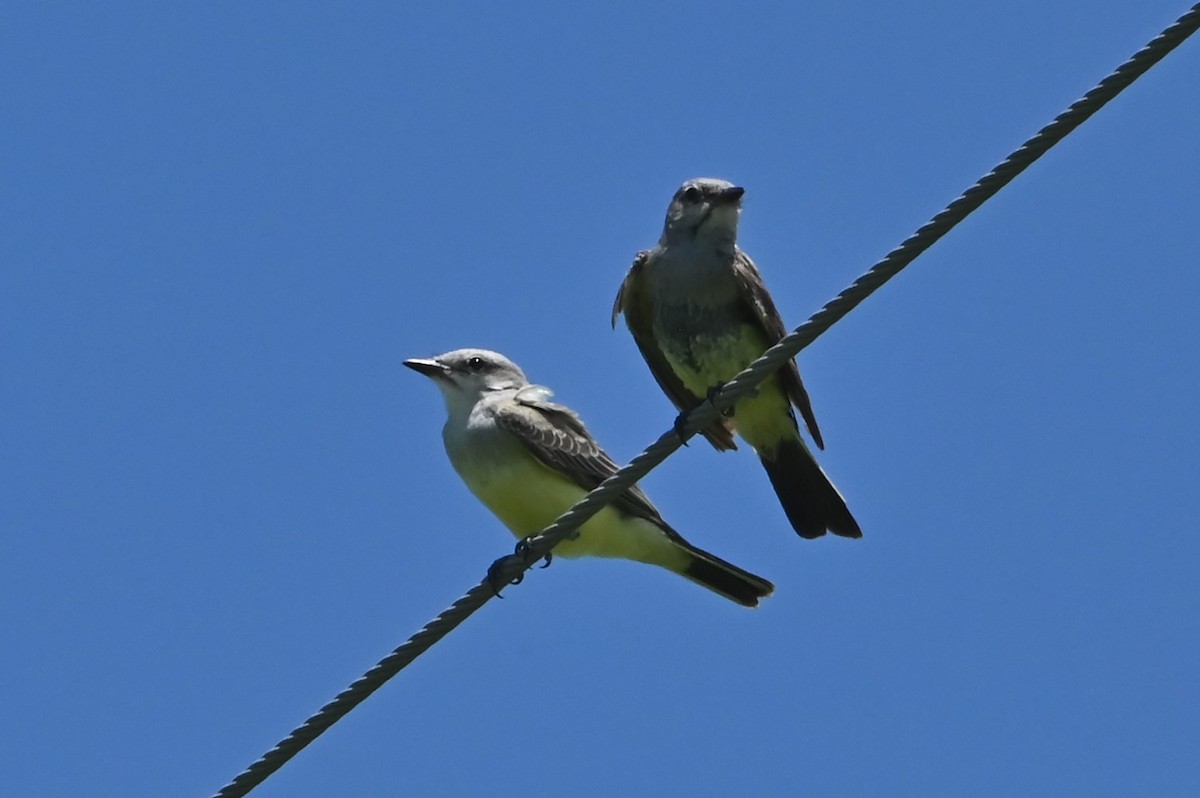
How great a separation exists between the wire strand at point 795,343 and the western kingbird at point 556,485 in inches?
85.3

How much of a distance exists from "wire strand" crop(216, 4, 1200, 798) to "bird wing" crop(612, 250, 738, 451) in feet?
10.4

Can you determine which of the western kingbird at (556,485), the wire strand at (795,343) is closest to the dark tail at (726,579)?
the western kingbird at (556,485)

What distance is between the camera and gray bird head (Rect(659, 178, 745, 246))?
9.55m

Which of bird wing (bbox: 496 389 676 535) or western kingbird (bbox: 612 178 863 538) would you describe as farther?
western kingbird (bbox: 612 178 863 538)

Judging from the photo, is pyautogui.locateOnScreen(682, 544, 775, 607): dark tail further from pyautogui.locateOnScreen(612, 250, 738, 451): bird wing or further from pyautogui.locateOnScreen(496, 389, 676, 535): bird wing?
pyautogui.locateOnScreen(612, 250, 738, 451): bird wing

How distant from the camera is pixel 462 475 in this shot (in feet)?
29.3

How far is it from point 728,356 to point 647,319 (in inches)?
23.4

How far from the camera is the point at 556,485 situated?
28.7 ft

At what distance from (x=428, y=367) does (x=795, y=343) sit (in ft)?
12.3

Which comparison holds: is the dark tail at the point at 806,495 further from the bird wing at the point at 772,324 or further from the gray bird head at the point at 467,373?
the gray bird head at the point at 467,373

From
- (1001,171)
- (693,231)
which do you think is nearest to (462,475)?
(693,231)

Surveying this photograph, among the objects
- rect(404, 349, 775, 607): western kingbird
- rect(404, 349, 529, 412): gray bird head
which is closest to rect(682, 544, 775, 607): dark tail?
rect(404, 349, 775, 607): western kingbird

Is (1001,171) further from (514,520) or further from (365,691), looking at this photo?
(514,520)

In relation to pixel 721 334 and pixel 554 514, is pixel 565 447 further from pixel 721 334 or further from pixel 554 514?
pixel 721 334
